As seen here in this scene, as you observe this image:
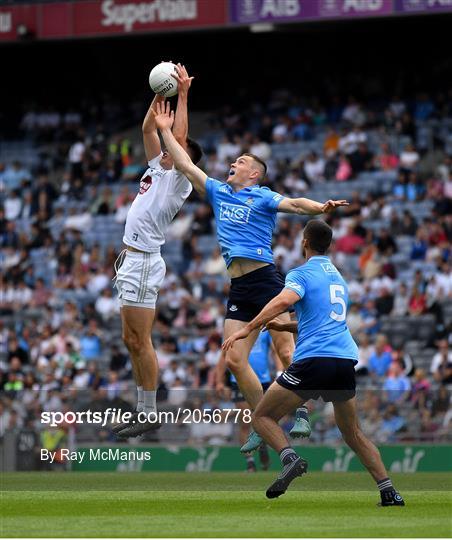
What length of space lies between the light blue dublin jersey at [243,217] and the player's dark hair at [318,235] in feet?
4.61

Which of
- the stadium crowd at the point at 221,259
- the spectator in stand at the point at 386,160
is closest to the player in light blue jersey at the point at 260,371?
the stadium crowd at the point at 221,259

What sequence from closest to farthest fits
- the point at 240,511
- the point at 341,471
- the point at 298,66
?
the point at 240,511 < the point at 341,471 < the point at 298,66

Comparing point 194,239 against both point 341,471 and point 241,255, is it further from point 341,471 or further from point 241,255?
point 241,255

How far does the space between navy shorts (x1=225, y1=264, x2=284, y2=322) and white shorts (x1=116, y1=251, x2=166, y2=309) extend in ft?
3.18

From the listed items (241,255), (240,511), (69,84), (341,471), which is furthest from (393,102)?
(240,511)

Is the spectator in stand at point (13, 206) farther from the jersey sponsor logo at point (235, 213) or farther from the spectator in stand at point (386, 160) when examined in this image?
the jersey sponsor logo at point (235, 213)

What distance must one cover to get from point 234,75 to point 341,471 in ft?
58.2

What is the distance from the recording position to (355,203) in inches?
1123

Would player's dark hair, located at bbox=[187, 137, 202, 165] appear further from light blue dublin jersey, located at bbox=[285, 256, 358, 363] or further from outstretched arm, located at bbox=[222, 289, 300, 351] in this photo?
outstretched arm, located at bbox=[222, 289, 300, 351]

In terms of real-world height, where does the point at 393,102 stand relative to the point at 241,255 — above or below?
above

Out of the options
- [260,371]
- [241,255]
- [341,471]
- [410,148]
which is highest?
[410,148]

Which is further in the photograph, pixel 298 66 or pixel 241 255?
pixel 298 66

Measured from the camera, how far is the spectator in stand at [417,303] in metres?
25.8

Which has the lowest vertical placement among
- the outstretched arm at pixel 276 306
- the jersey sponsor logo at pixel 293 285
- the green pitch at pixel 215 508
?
the green pitch at pixel 215 508
